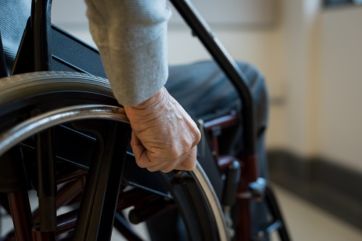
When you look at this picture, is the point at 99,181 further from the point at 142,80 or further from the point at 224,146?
the point at 224,146

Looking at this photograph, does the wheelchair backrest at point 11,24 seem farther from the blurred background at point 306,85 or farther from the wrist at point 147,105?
the blurred background at point 306,85

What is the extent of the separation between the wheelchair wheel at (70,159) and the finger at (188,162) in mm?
60

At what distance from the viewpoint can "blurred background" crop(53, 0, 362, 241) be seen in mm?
1907

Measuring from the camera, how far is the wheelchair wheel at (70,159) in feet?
1.51

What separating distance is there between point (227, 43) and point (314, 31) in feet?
1.47

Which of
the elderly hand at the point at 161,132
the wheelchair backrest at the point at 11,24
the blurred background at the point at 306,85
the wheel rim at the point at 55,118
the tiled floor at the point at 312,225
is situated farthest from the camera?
the blurred background at the point at 306,85

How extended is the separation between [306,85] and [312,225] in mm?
725

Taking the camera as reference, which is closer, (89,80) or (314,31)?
(89,80)

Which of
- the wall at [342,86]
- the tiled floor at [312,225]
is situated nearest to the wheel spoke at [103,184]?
the tiled floor at [312,225]

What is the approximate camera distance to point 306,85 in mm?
2189

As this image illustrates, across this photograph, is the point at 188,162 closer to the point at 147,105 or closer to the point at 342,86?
the point at 147,105

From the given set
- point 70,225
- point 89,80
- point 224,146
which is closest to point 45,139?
point 89,80

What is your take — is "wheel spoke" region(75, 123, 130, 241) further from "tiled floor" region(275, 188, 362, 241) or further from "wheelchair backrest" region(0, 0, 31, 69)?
"tiled floor" region(275, 188, 362, 241)

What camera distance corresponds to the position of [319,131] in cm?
223
